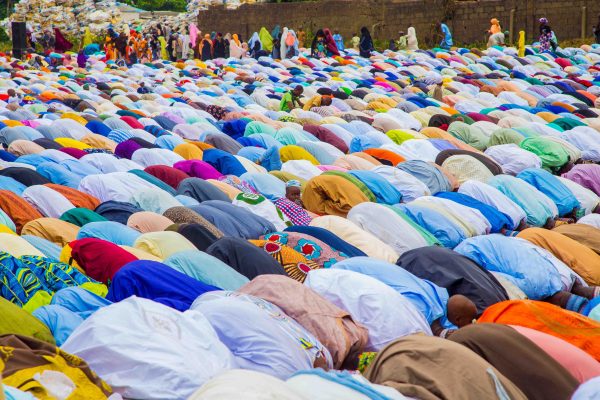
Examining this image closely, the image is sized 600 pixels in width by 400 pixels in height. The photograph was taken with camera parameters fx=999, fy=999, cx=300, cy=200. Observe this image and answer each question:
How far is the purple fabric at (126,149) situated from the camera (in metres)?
9.94

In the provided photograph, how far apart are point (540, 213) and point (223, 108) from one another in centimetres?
573

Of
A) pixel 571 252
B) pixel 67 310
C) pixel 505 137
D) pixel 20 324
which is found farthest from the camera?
pixel 505 137

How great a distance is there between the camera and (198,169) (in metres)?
9.05

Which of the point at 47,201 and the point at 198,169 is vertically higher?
the point at 47,201

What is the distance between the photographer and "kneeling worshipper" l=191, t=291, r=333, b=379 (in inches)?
171

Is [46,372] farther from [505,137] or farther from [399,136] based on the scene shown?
[505,137]

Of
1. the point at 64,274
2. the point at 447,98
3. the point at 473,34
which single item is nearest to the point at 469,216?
the point at 64,274

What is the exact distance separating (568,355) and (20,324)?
2.41m

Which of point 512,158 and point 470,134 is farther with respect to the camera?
point 470,134

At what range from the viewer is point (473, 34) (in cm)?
2292

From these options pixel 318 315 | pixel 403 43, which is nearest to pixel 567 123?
pixel 318 315

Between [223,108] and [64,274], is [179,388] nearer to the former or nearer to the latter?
[64,274]

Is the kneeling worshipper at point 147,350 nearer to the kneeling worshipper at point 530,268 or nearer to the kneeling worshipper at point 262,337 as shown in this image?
the kneeling worshipper at point 262,337

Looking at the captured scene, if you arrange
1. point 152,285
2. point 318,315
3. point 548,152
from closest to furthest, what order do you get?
point 318,315
point 152,285
point 548,152
